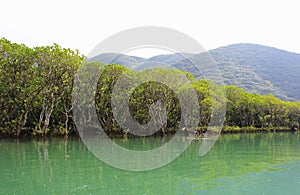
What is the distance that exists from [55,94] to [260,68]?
435ft

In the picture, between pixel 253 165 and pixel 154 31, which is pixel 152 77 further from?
pixel 253 165

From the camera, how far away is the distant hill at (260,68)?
118938mm

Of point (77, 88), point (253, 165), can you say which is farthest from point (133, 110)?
point (253, 165)

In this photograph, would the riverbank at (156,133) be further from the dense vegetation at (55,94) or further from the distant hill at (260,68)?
the distant hill at (260,68)

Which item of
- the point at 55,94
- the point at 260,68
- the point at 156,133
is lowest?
the point at 156,133

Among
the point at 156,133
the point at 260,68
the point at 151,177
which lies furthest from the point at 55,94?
the point at 260,68

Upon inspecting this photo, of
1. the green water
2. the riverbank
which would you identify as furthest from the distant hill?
the green water

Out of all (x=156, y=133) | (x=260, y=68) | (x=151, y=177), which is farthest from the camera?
(x=260, y=68)

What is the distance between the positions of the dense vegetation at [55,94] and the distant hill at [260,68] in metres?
61.9

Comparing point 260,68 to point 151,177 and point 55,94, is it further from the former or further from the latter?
point 151,177

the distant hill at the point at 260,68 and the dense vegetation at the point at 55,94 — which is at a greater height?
the distant hill at the point at 260,68

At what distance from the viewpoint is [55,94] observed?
31.4 m

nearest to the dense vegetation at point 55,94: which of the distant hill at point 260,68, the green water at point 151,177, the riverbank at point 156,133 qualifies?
the riverbank at point 156,133

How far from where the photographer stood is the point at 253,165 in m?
14.1
